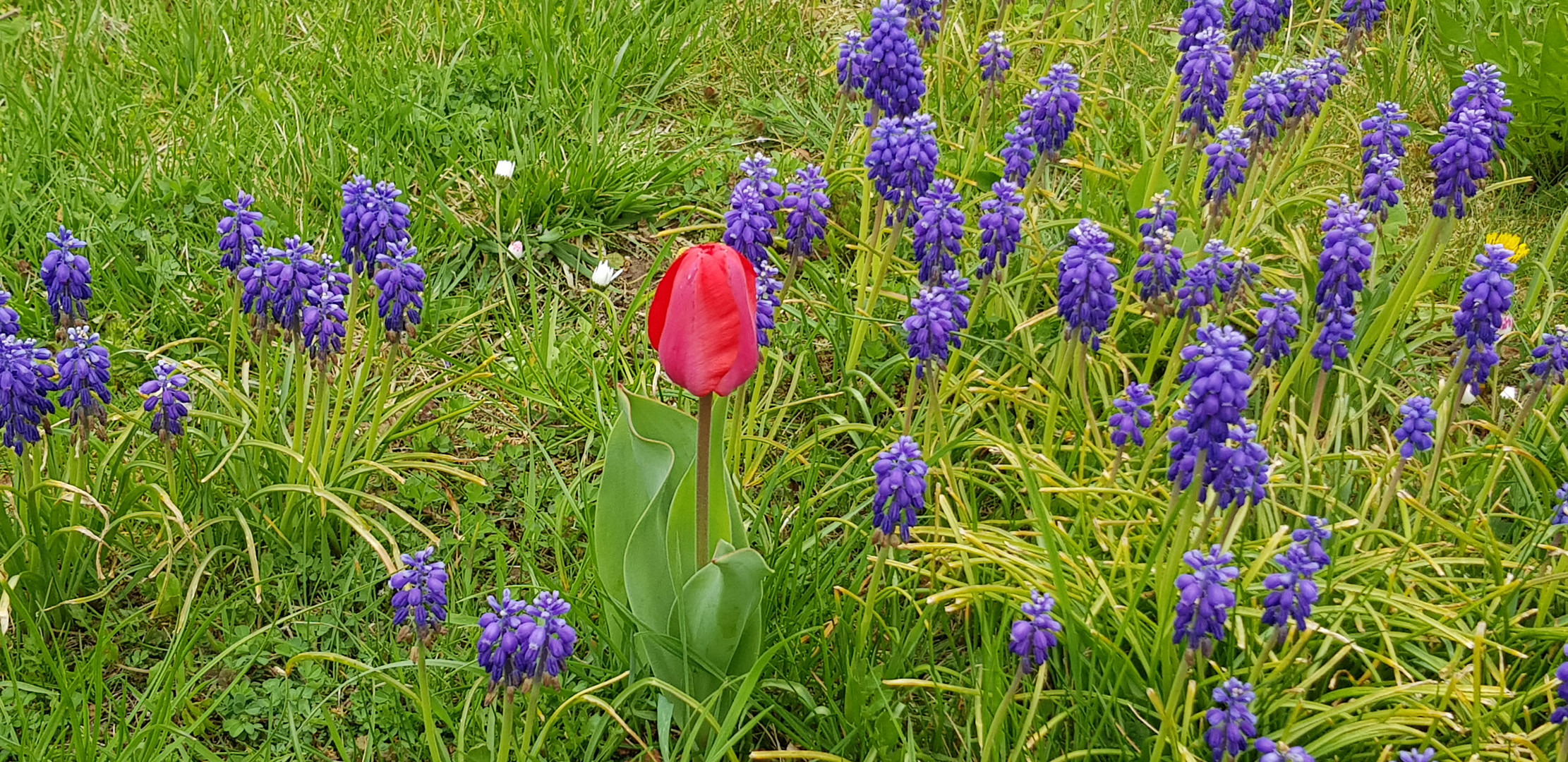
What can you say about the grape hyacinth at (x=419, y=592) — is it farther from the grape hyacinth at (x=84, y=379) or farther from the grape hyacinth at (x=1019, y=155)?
the grape hyacinth at (x=1019, y=155)

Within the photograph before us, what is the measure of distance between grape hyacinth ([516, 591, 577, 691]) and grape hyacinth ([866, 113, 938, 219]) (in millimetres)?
1375

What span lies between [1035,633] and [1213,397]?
1.59ft

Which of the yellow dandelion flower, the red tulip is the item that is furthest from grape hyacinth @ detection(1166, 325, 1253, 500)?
the yellow dandelion flower

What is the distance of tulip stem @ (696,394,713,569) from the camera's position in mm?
2314

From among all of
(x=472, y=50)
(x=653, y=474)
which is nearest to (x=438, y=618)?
(x=653, y=474)

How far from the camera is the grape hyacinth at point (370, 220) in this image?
282 cm

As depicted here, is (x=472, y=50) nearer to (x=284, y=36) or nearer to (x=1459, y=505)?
(x=284, y=36)

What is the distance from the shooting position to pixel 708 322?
7.04ft

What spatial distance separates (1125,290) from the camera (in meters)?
3.48

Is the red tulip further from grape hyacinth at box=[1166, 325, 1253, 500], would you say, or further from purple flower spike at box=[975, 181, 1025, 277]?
purple flower spike at box=[975, 181, 1025, 277]

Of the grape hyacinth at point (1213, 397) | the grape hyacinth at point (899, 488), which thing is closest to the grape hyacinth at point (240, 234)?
the grape hyacinth at point (899, 488)

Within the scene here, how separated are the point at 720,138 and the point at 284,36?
68.9 inches

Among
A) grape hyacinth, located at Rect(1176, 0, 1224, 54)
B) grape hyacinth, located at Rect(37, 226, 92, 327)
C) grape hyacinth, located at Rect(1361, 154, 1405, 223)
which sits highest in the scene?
grape hyacinth, located at Rect(1176, 0, 1224, 54)

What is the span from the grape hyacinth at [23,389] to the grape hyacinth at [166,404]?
0.66 feet
